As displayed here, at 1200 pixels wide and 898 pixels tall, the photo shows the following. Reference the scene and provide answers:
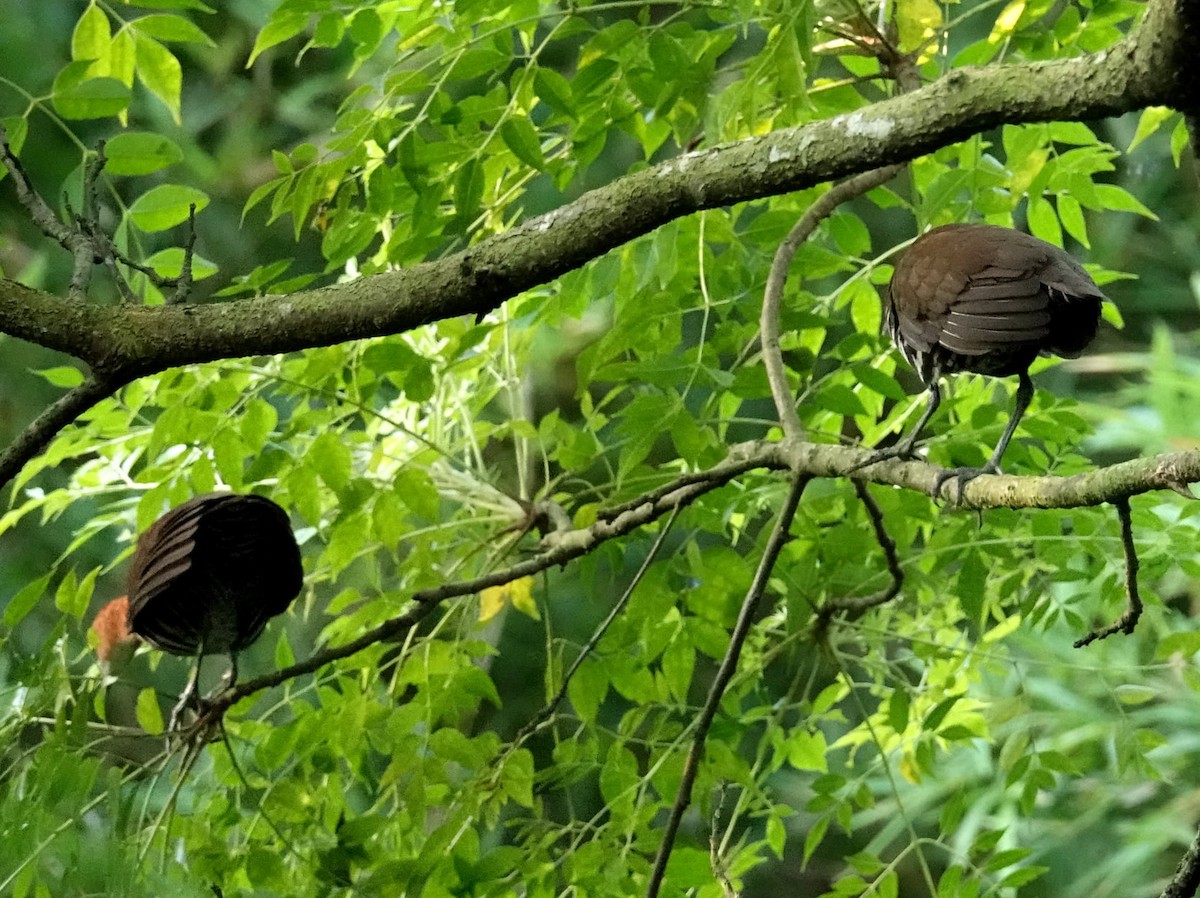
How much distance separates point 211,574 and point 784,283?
41cm

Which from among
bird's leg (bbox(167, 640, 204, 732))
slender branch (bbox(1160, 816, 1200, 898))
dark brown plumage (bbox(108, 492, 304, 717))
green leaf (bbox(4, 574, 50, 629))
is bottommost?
slender branch (bbox(1160, 816, 1200, 898))

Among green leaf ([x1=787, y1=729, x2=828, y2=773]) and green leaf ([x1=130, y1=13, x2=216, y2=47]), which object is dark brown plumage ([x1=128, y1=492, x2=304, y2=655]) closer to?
green leaf ([x1=130, y1=13, x2=216, y2=47])

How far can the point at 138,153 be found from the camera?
703 mm

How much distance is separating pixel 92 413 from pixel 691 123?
1.65ft

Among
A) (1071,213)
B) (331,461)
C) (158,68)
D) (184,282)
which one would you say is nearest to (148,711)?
(331,461)

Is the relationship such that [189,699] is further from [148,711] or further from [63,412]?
[63,412]

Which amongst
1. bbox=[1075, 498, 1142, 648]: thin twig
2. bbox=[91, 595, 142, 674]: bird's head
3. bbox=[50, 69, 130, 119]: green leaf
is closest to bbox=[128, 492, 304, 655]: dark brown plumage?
bbox=[91, 595, 142, 674]: bird's head

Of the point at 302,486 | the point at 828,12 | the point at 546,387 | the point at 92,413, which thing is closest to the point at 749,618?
the point at 302,486

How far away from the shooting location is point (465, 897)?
723 mm

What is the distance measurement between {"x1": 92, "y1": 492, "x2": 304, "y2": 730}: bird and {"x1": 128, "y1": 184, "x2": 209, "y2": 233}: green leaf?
17 cm

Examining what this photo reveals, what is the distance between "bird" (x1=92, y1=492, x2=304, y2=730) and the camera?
0.73 m

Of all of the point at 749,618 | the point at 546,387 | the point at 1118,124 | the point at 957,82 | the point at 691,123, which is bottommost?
the point at 546,387

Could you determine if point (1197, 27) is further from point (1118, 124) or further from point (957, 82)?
point (1118, 124)

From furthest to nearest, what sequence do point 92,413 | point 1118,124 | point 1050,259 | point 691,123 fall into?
point 1118,124 → point 92,413 → point 691,123 → point 1050,259
